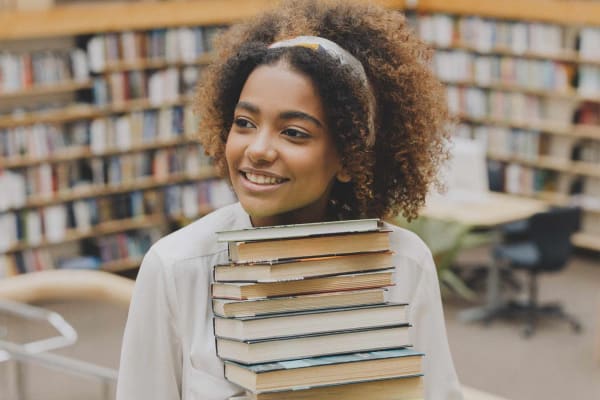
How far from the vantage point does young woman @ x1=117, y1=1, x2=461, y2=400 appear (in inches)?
52.9

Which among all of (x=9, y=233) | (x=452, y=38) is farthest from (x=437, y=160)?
(x=452, y=38)

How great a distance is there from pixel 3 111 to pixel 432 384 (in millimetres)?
6384

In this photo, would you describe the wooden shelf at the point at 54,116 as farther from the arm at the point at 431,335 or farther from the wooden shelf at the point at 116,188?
the arm at the point at 431,335

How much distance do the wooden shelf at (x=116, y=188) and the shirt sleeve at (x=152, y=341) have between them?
6283 millimetres

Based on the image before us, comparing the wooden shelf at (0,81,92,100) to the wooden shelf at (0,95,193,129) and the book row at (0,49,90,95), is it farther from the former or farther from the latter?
the wooden shelf at (0,95,193,129)

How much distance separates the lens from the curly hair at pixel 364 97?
1387 mm

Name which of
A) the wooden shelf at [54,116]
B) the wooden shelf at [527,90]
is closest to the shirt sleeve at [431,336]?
the wooden shelf at [54,116]

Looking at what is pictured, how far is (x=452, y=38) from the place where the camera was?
30.9 feet

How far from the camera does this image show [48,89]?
7359mm

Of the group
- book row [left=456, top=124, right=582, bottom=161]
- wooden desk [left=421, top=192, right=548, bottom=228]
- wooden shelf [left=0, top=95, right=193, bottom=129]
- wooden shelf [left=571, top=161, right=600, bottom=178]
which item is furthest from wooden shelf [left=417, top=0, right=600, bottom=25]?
wooden shelf [left=0, top=95, right=193, bottom=129]

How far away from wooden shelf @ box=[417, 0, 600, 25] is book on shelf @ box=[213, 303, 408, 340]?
746 cm

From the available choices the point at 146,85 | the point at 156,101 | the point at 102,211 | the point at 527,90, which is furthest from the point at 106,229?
the point at 527,90

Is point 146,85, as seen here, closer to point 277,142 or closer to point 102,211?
point 102,211

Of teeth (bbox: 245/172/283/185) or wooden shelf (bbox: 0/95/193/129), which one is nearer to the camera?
teeth (bbox: 245/172/283/185)
